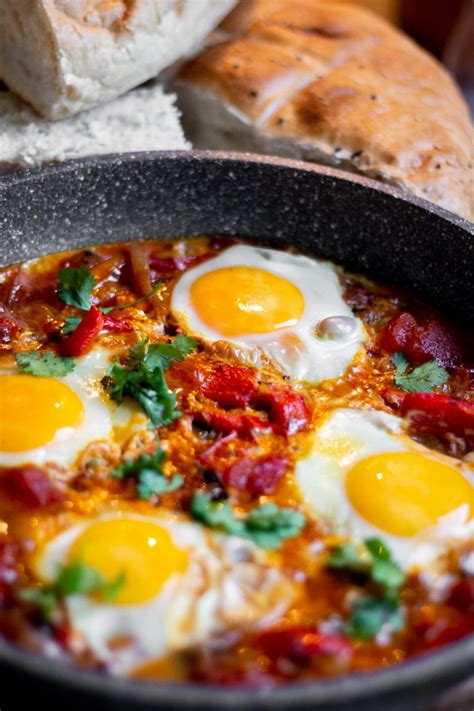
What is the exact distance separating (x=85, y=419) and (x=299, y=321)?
34.3 inches

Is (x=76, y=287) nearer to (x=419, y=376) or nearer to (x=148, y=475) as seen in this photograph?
(x=148, y=475)

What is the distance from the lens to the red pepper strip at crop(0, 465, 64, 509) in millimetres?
2295

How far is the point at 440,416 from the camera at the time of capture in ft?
8.78

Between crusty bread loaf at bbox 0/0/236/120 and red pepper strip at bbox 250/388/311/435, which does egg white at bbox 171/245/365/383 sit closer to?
red pepper strip at bbox 250/388/311/435

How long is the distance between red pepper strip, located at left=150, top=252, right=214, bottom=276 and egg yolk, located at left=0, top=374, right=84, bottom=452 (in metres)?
0.76

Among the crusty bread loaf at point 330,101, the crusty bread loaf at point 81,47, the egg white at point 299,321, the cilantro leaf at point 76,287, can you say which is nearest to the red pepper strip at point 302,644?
the egg white at point 299,321

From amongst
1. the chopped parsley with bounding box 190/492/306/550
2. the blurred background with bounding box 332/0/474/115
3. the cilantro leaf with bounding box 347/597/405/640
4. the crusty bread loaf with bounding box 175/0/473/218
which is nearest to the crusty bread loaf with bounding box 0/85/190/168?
the crusty bread loaf with bounding box 175/0/473/218

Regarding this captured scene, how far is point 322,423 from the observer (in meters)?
2.63

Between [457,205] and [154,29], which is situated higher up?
[154,29]

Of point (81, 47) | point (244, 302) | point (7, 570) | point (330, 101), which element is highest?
point (81, 47)

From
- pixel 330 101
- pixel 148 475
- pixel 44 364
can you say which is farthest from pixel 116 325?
Answer: pixel 330 101

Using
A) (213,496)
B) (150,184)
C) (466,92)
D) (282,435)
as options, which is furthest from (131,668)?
(466,92)

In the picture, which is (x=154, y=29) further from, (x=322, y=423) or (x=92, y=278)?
(x=322, y=423)

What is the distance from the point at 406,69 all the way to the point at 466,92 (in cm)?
176
